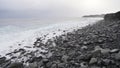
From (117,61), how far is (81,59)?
53.4 inches

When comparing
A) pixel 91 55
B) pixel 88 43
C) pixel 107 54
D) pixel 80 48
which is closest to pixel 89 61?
pixel 91 55

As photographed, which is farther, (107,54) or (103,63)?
(107,54)

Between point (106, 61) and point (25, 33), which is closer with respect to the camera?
point (106, 61)

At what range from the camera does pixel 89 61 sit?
4.71 metres

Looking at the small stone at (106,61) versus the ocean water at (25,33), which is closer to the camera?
the small stone at (106,61)

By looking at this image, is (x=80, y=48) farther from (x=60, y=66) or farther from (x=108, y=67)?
(x=108, y=67)

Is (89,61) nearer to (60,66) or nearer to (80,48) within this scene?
(60,66)

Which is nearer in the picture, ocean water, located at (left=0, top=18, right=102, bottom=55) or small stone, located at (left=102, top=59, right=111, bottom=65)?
small stone, located at (left=102, top=59, right=111, bottom=65)

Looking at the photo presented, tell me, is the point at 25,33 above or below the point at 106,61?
above

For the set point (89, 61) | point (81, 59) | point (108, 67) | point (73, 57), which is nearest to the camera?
point (108, 67)

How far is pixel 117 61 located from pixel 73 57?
5.93 ft

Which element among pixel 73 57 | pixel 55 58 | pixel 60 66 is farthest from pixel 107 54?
pixel 55 58

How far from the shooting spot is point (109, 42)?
629 centimetres

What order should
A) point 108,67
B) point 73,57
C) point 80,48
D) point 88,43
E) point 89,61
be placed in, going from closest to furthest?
1. point 108,67
2. point 89,61
3. point 73,57
4. point 80,48
5. point 88,43
